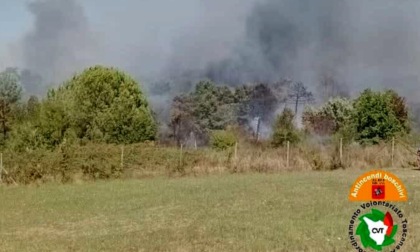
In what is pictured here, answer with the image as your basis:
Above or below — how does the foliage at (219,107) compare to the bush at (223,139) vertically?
→ above

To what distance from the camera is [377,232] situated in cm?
767

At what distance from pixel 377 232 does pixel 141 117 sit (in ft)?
143

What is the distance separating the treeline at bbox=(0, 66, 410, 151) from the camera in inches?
1608

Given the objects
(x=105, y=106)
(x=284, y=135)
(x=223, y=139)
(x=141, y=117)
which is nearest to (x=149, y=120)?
(x=141, y=117)

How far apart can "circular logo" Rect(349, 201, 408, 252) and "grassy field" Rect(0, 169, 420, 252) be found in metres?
0.22

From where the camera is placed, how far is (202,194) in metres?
16.3

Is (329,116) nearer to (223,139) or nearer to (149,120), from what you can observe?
(223,139)

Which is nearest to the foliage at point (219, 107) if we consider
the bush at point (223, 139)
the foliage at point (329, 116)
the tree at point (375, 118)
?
the foliage at point (329, 116)

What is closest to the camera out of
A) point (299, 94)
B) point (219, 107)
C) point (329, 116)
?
point (329, 116)

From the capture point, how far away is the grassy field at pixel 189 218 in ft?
30.4

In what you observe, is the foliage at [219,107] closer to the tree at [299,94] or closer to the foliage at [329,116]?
the tree at [299,94]

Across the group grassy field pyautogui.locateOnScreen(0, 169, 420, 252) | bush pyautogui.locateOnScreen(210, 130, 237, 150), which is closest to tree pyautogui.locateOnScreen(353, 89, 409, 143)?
bush pyautogui.locateOnScreen(210, 130, 237, 150)

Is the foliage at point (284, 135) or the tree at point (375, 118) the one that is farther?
the tree at point (375, 118)

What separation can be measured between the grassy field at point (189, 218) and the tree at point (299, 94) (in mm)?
62340
